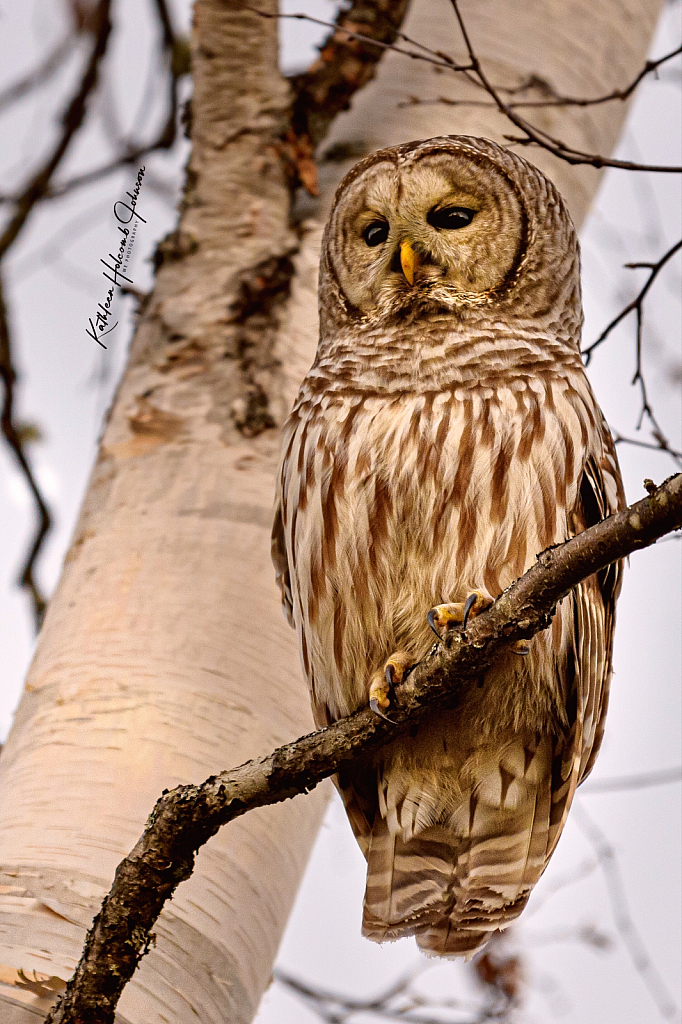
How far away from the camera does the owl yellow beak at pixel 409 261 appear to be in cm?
259

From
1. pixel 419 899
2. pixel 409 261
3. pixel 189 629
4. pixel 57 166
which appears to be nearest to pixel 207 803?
pixel 189 629

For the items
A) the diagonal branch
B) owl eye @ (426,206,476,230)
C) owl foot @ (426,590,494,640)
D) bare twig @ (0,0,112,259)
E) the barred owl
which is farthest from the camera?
bare twig @ (0,0,112,259)

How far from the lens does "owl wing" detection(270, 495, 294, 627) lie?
97.3 inches

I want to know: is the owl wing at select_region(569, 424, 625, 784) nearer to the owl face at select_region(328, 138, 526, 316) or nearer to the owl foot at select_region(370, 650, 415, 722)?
the owl foot at select_region(370, 650, 415, 722)

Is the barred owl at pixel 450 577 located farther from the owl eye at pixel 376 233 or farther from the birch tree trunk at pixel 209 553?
the owl eye at pixel 376 233

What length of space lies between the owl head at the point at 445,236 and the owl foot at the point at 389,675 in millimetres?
794

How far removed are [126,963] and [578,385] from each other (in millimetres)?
1407

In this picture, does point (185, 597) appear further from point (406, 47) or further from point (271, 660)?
point (406, 47)

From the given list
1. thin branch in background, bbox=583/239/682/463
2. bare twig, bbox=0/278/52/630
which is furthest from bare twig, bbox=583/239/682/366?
bare twig, bbox=0/278/52/630

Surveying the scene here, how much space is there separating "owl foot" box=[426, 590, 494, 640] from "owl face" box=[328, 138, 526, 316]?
32.0 inches

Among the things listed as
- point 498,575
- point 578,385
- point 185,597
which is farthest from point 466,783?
point 578,385

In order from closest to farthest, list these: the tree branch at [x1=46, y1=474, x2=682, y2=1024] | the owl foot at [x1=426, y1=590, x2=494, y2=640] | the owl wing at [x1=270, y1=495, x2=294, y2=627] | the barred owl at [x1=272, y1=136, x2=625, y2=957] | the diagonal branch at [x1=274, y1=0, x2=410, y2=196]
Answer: the tree branch at [x1=46, y1=474, x2=682, y2=1024]
the owl foot at [x1=426, y1=590, x2=494, y2=640]
the barred owl at [x1=272, y1=136, x2=625, y2=957]
the owl wing at [x1=270, y1=495, x2=294, y2=627]
the diagonal branch at [x1=274, y1=0, x2=410, y2=196]

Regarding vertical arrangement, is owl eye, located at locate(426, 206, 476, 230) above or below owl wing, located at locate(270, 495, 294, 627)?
above

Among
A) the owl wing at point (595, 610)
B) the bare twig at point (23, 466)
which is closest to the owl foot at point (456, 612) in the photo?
the owl wing at point (595, 610)
